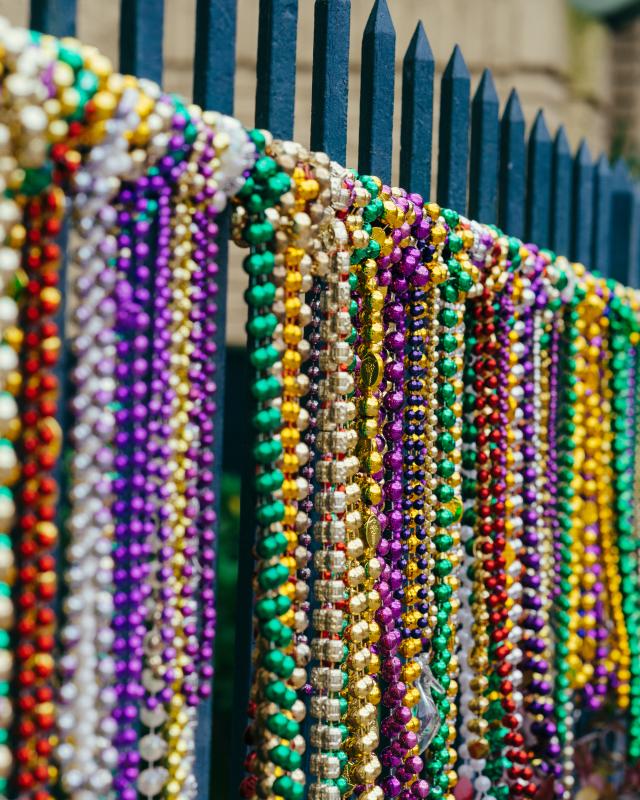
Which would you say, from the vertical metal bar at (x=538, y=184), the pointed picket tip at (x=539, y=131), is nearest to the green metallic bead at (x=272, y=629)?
the vertical metal bar at (x=538, y=184)

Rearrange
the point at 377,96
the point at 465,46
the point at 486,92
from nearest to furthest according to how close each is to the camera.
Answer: the point at 377,96 < the point at 486,92 < the point at 465,46

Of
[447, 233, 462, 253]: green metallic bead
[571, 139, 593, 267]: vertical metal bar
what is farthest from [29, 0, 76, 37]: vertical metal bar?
[571, 139, 593, 267]: vertical metal bar

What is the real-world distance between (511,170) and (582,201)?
1.34ft

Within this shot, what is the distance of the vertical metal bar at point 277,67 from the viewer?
65.0 inches

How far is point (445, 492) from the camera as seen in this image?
195 centimetres

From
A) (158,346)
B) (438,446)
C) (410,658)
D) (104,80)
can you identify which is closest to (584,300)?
(438,446)

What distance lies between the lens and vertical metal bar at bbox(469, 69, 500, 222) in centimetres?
235

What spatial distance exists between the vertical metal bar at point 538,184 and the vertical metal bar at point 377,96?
28.0 inches

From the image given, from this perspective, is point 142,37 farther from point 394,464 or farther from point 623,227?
point 623,227

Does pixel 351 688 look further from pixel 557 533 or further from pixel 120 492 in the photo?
pixel 557 533

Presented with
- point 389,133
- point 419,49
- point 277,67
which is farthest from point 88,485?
point 419,49

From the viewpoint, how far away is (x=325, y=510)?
1.64 metres

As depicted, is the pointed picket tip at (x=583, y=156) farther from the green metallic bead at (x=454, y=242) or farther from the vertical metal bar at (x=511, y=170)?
the green metallic bead at (x=454, y=242)

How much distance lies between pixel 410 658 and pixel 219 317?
0.67 m
